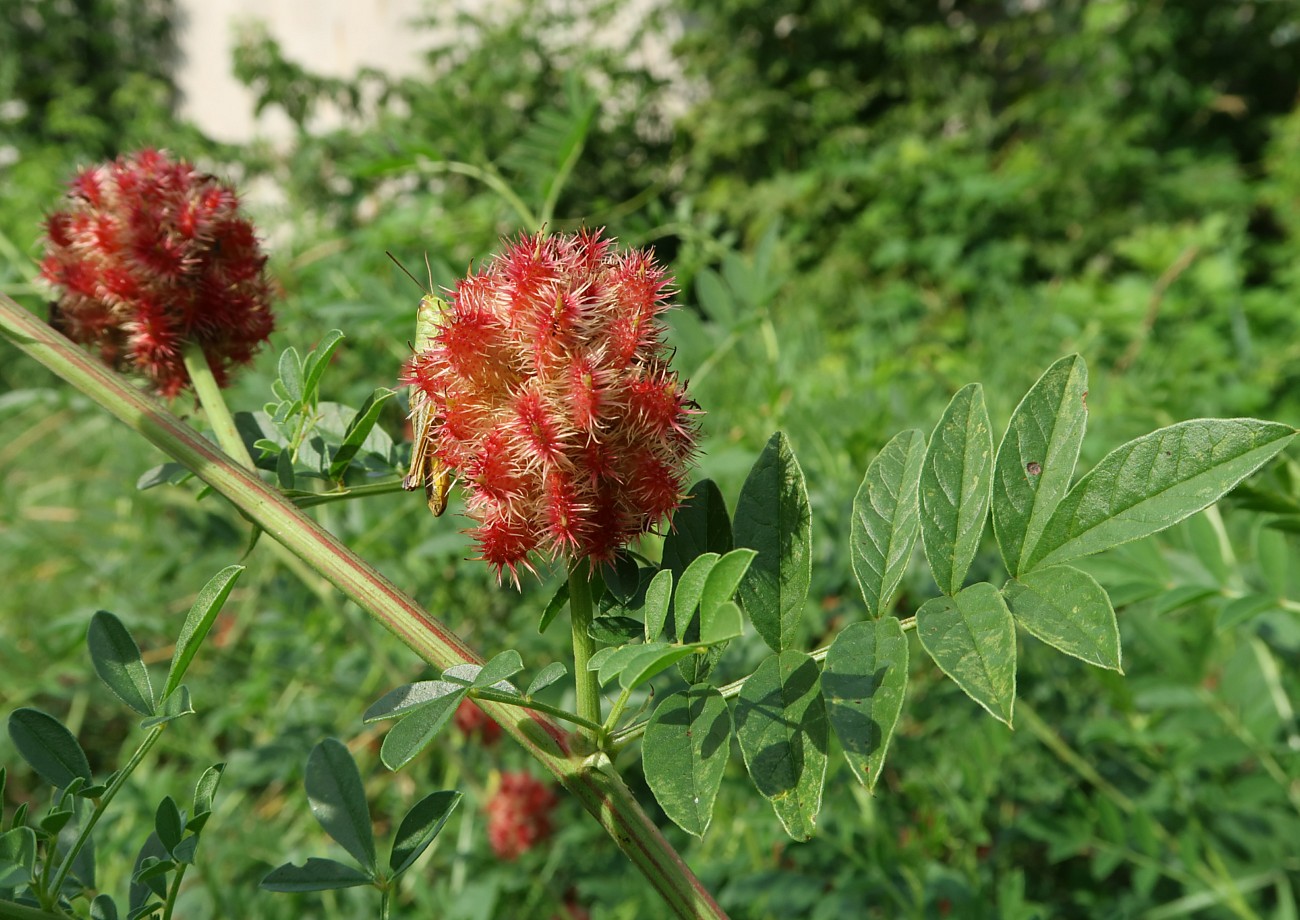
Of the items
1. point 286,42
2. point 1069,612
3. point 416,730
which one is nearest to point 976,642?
point 1069,612

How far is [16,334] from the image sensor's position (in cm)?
58

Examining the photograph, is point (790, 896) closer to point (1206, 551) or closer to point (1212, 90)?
point (1206, 551)

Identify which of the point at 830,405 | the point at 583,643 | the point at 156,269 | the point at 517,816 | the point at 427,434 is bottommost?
the point at 517,816

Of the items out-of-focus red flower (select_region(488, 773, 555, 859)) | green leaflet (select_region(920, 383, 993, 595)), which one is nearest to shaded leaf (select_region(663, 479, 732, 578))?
green leaflet (select_region(920, 383, 993, 595))

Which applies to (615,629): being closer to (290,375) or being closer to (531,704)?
(531,704)

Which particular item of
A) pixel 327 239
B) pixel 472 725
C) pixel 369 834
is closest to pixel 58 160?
pixel 327 239

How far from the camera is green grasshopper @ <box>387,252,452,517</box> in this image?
532mm

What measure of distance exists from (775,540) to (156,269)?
1.56 ft

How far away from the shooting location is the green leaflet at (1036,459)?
53 cm

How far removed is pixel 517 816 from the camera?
59.4 inches

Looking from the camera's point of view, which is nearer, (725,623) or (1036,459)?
(725,623)

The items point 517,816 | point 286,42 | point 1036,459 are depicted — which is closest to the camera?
point 1036,459

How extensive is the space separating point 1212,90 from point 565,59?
127 inches

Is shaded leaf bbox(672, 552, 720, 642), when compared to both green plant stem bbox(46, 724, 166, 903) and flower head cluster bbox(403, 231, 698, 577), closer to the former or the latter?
flower head cluster bbox(403, 231, 698, 577)
